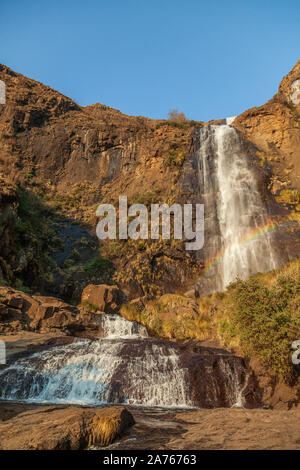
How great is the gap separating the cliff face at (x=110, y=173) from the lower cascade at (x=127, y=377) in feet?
30.8

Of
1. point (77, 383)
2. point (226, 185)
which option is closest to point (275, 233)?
point (226, 185)

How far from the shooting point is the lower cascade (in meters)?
9.56

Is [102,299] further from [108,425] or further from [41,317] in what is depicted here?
[108,425]

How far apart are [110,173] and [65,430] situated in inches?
1478

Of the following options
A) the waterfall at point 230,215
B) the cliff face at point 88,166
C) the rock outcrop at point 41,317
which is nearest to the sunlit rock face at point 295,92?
the waterfall at point 230,215

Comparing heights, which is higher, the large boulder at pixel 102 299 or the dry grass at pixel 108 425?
the large boulder at pixel 102 299

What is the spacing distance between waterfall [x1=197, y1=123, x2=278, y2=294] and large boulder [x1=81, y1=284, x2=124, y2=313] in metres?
6.90

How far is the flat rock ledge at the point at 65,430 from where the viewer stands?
12.5 feet

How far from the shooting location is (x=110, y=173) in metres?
40.0

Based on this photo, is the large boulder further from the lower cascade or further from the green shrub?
the green shrub

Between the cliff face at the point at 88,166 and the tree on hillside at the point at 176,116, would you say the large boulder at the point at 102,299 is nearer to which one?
the cliff face at the point at 88,166

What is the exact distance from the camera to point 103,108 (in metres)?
56.3

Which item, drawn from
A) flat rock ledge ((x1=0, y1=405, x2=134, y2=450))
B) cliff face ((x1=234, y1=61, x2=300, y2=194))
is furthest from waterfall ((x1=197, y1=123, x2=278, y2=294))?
flat rock ledge ((x1=0, y1=405, x2=134, y2=450))

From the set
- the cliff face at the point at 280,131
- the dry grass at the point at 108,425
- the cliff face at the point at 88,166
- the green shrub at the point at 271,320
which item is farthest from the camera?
the cliff face at the point at 280,131
